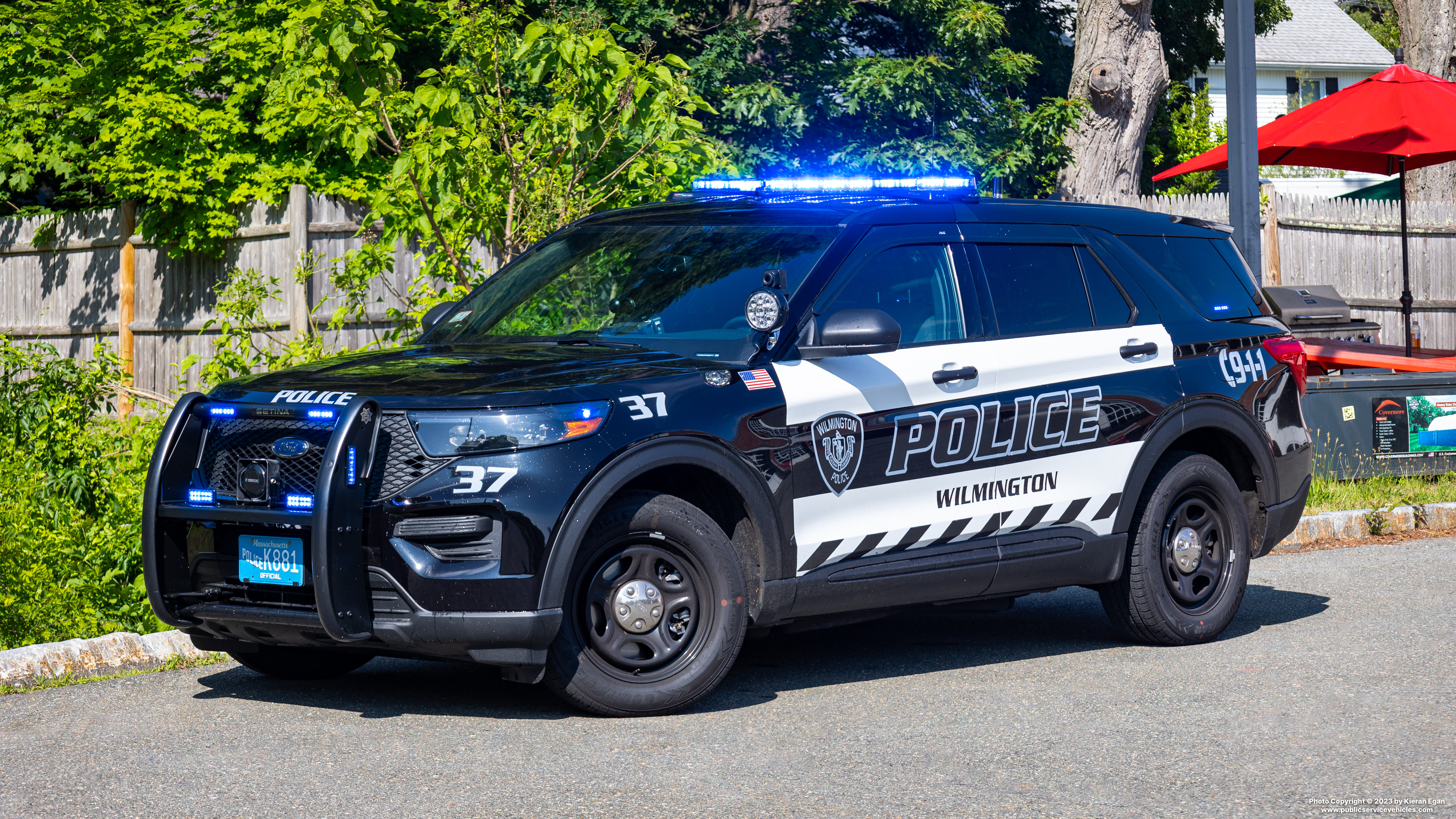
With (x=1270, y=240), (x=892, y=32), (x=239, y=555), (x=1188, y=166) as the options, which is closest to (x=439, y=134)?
(x=239, y=555)

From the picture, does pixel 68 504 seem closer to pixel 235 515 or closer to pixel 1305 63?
pixel 235 515

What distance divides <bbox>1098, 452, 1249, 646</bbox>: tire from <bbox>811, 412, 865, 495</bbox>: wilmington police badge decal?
1621 mm

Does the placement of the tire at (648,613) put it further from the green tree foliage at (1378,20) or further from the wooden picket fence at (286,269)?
the green tree foliage at (1378,20)

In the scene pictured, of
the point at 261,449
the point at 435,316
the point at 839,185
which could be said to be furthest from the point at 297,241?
the point at 261,449

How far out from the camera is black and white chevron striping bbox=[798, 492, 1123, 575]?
19.5ft

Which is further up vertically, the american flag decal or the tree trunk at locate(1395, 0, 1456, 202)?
the tree trunk at locate(1395, 0, 1456, 202)

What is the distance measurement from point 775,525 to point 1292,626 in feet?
10.0

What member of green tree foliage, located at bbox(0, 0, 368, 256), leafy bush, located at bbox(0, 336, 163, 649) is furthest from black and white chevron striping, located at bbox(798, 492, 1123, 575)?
green tree foliage, located at bbox(0, 0, 368, 256)

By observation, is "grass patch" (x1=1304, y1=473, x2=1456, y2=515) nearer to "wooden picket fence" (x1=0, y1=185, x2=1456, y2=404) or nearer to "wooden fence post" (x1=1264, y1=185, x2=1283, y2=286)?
"wooden picket fence" (x1=0, y1=185, x2=1456, y2=404)

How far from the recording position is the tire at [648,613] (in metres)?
5.39

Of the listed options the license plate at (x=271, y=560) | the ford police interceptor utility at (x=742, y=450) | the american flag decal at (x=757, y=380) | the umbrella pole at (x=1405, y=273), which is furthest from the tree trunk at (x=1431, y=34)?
the license plate at (x=271, y=560)

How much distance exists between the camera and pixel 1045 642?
7.29 meters

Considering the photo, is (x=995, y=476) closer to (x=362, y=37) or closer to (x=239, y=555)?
(x=239, y=555)

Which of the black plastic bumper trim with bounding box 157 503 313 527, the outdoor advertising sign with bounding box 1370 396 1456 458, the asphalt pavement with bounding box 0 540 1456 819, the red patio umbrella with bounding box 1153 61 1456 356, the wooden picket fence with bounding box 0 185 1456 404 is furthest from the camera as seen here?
the red patio umbrella with bounding box 1153 61 1456 356
